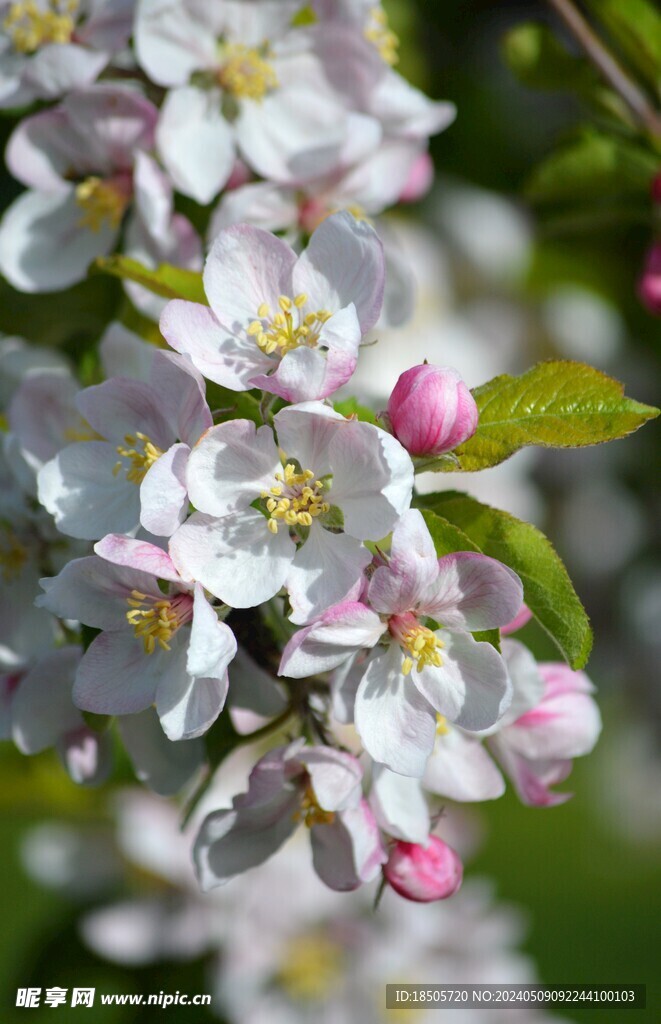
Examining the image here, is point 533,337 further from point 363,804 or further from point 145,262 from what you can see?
point 363,804

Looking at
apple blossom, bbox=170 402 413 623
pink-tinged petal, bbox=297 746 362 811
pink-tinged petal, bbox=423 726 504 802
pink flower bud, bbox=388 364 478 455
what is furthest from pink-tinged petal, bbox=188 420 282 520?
pink-tinged petal, bbox=423 726 504 802

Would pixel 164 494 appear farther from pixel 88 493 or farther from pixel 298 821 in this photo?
pixel 298 821

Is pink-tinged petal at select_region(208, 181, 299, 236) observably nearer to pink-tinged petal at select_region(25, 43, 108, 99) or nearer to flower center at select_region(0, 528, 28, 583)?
pink-tinged petal at select_region(25, 43, 108, 99)

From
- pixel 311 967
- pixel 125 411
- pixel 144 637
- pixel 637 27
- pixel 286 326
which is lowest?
pixel 311 967

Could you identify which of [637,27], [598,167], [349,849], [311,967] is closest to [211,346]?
[349,849]

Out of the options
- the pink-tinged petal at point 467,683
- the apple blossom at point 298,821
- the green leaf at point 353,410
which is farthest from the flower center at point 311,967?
the green leaf at point 353,410
